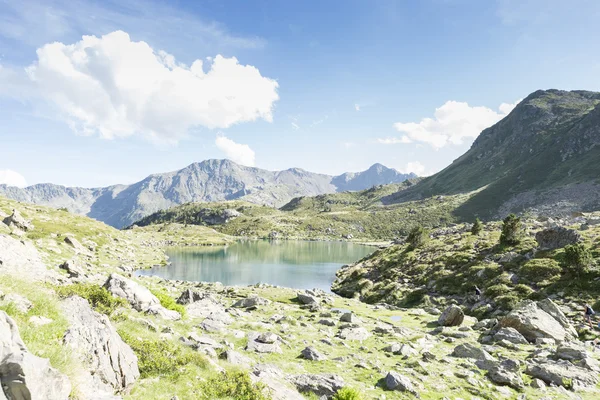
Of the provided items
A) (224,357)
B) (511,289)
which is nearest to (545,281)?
(511,289)

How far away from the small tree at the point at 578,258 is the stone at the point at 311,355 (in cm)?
3575

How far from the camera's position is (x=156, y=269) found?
298 ft

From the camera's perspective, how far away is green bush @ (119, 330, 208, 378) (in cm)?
1091

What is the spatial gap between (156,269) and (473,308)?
265ft

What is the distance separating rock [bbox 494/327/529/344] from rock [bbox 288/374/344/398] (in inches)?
671

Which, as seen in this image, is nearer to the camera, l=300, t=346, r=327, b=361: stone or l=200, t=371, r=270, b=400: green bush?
l=200, t=371, r=270, b=400: green bush

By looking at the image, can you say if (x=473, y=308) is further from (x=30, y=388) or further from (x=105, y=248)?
(x=105, y=248)

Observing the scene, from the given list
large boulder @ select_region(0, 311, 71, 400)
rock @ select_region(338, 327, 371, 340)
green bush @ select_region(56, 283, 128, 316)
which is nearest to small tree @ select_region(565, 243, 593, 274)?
rock @ select_region(338, 327, 371, 340)

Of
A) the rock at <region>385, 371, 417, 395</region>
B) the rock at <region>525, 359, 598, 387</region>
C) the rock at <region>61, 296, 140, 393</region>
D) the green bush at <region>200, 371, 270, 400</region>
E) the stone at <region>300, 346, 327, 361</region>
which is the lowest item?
the rock at <region>525, 359, 598, 387</region>

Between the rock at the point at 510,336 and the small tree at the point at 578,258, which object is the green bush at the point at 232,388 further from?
the small tree at the point at 578,258

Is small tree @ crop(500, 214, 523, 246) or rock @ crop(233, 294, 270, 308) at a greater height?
small tree @ crop(500, 214, 523, 246)

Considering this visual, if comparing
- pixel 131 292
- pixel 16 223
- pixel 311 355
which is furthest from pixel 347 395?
pixel 16 223

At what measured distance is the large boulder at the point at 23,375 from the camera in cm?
604

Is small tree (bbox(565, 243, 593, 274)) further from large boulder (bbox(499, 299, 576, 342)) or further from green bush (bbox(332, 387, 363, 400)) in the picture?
green bush (bbox(332, 387, 363, 400))
